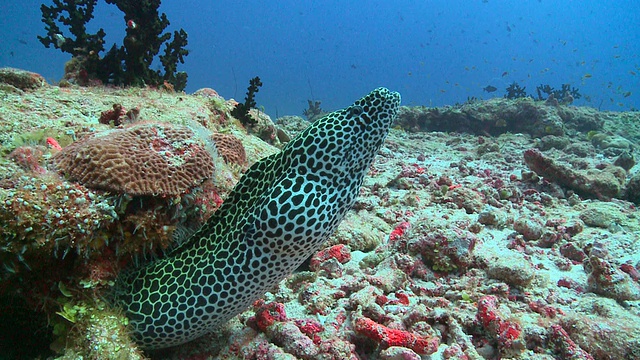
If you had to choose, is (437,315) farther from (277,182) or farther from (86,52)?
(86,52)

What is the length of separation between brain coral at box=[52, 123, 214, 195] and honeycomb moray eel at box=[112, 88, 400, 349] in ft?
1.77

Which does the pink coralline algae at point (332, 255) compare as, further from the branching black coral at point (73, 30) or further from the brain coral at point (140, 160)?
the branching black coral at point (73, 30)

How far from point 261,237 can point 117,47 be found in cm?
629

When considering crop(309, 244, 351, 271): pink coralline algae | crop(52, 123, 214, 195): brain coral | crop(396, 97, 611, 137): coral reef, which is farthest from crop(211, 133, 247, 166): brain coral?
crop(396, 97, 611, 137): coral reef

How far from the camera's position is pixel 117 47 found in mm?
6941

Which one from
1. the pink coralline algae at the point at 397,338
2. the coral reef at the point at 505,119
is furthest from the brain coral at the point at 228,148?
the coral reef at the point at 505,119

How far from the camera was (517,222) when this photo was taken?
4.99 meters

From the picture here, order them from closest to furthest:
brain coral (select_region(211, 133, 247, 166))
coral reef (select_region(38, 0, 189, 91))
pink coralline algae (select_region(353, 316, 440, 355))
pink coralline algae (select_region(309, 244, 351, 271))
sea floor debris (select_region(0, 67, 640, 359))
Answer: sea floor debris (select_region(0, 67, 640, 359))
pink coralline algae (select_region(353, 316, 440, 355))
pink coralline algae (select_region(309, 244, 351, 271))
brain coral (select_region(211, 133, 247, 166))
coral reef (select_region(38, 0, 189, 91))

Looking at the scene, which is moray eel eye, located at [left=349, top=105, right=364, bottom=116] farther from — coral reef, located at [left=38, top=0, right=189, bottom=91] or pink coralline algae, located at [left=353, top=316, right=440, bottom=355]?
coral reef, located at [left=38, top=0, right=189, bottom=91]

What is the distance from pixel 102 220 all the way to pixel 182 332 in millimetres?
1125

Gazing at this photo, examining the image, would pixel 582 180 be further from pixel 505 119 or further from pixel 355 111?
pixel 505 119

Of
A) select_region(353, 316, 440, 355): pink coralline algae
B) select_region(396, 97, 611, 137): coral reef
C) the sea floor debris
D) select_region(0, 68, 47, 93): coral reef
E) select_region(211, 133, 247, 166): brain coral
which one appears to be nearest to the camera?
the sea floor debris

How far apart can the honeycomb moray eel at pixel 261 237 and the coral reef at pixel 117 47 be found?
527 cm

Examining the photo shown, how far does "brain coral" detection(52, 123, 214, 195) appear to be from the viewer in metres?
2.50
